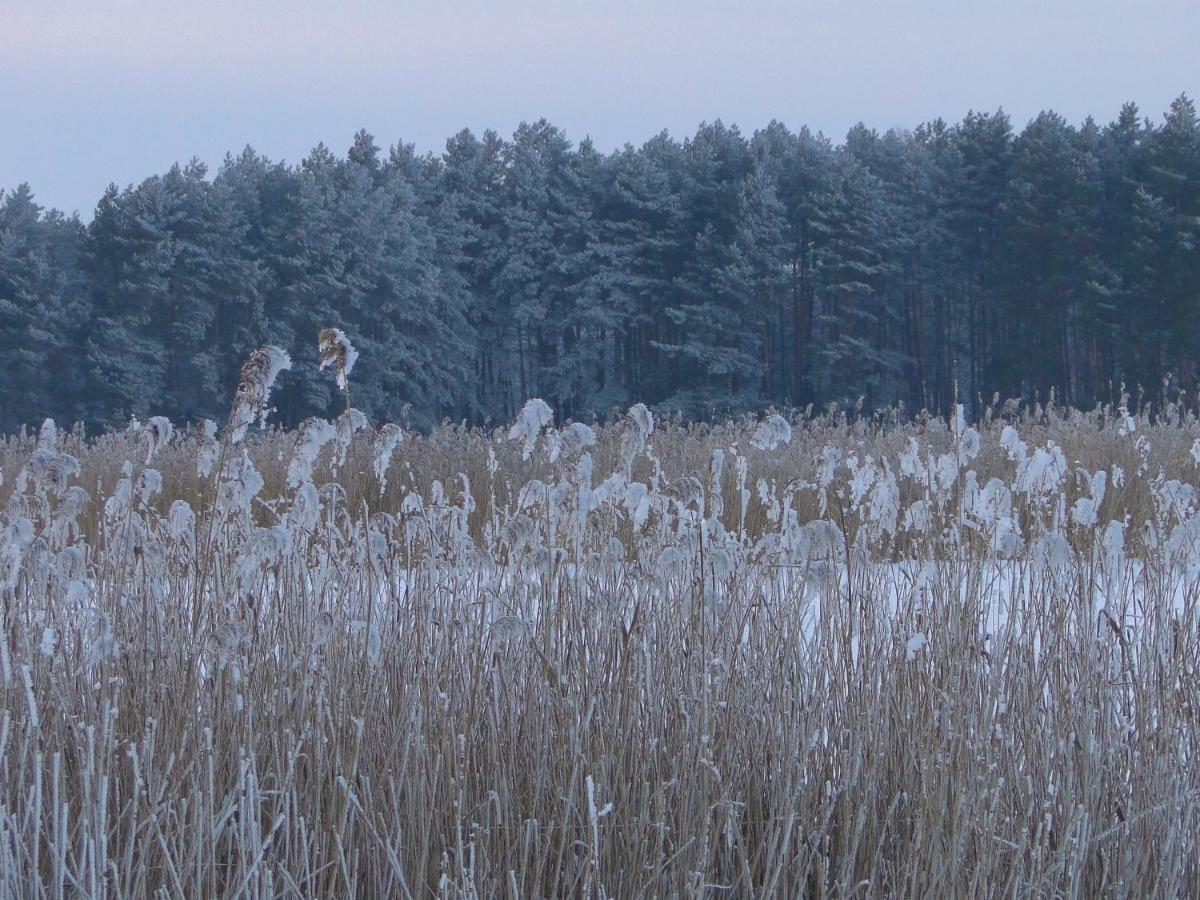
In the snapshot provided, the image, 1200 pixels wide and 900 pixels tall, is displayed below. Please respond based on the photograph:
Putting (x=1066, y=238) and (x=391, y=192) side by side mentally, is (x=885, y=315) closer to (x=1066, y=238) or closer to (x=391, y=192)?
(x=1066, y=238)

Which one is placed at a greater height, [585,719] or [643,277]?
[643,277]

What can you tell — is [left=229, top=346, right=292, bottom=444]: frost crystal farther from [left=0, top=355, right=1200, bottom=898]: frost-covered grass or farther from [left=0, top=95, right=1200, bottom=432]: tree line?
[left=0, top=95, right=1200, bottom=432]: tree line

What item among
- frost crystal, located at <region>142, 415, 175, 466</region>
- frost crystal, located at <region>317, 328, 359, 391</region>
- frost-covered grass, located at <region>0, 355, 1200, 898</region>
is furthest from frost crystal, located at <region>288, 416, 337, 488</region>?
frost crystal, located at <region>317, 328, 359, 391</region>

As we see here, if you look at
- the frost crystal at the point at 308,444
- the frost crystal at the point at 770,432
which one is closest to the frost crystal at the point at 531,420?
the frost crystal at the point at 308,444

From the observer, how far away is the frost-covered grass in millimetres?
1892

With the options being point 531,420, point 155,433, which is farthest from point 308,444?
point 531,420

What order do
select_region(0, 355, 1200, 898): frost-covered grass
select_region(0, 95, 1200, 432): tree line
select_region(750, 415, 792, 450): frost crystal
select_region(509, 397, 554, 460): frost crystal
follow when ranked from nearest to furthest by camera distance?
1. select_region(0, 355, 1200, 898): frost-covered grass
2. select_region(509, 397, 554, 460): frost crystal
3. select_region(750, 415, 792, 450): frost crystal
4. select_region(0, 95, 1200, 432): tree line

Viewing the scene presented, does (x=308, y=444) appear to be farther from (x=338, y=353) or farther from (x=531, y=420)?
(x=338, y=353)

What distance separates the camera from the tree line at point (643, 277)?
29.1 metres

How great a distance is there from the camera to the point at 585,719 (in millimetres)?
1969

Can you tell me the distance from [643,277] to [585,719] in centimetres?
3203

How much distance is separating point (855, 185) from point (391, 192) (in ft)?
39.7

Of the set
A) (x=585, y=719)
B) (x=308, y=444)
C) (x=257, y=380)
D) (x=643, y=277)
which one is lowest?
(x=585, y=719)

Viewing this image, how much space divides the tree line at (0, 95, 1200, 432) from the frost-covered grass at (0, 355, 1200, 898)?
1046 inches
